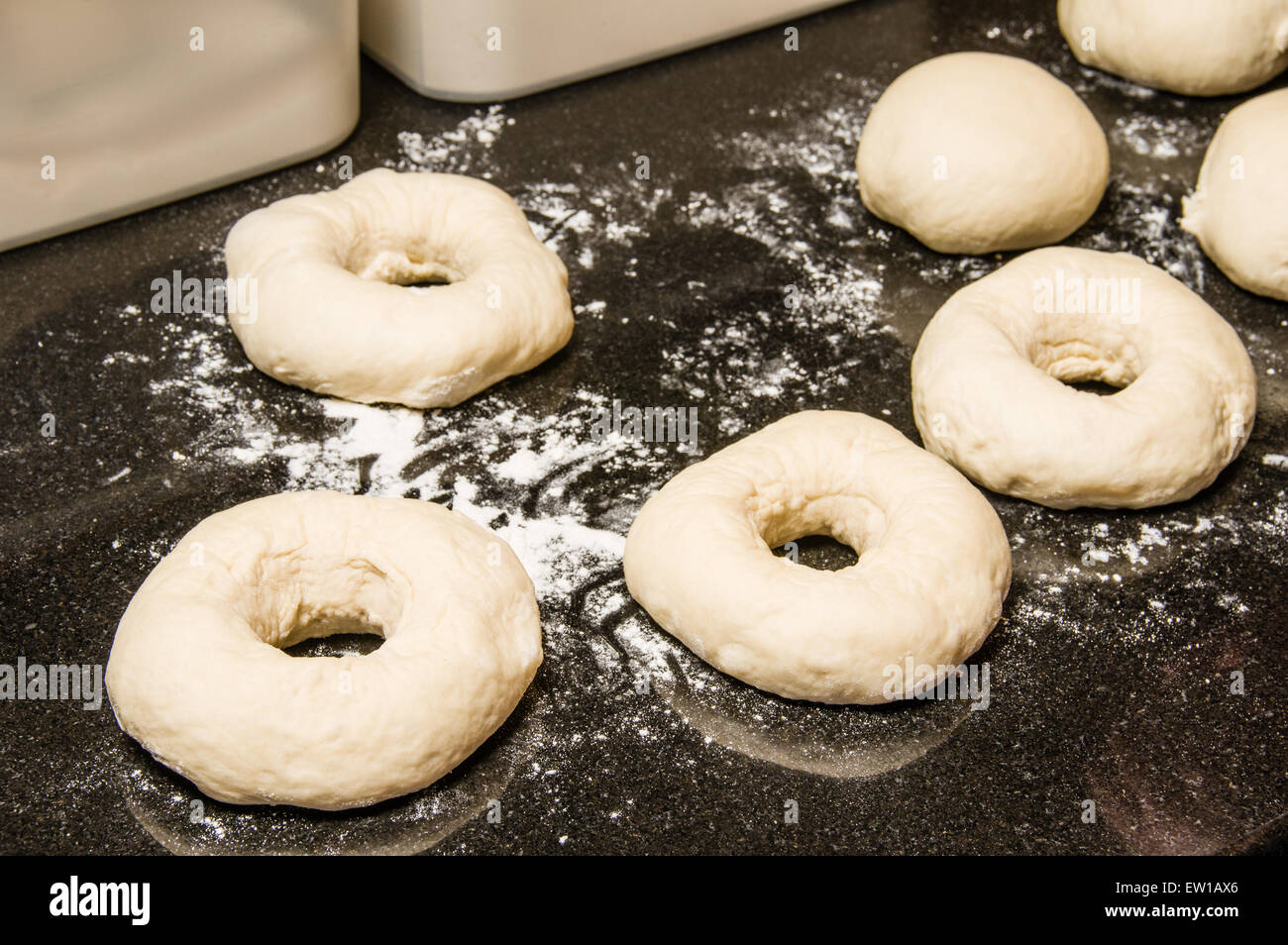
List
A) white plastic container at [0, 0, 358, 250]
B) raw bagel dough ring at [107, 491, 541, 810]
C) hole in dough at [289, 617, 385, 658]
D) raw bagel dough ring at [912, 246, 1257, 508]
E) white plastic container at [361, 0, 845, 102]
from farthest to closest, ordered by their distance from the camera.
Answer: white plastic container at [361, 0, 845, 102] < white plastic container at [0, 0, 358, 250] < raw bagel dough ring at [912, 246, 1257, 508] < hole in dough at [289, 617, 385, 658] < raw bagel dough ring at [107, 491, 541, 810]

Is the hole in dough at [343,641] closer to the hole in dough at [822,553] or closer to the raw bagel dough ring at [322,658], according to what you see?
the raw bagel dough ring at [322,658]

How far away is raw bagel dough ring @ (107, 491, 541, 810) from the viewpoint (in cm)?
148

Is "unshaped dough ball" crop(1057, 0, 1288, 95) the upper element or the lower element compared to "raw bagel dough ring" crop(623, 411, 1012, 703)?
upper

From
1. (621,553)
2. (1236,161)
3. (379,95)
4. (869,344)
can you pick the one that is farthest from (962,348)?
(379,95)

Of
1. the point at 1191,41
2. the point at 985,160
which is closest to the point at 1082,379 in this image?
the point at 985,160

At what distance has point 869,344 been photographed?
2.20m

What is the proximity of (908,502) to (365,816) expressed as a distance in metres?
0.80

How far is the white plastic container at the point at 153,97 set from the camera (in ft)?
6.61

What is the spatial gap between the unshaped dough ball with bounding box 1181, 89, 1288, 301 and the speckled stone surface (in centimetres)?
6

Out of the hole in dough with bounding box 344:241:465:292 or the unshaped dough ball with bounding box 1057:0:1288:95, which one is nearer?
the hole in dough with bounding box 344:241:465:292

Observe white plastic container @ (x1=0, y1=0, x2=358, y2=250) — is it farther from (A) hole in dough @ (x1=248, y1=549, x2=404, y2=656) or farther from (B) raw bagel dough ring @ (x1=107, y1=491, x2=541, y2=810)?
(A) hole in dough @ (x1=248, y1=549, x2=404, y2=656)

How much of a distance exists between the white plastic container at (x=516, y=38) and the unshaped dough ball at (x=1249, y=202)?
40.7 inches

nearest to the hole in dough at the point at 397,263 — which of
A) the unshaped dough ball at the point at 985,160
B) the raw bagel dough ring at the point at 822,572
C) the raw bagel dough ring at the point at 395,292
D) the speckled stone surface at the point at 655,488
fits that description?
the raw bagel dough ring at the point at 395,292

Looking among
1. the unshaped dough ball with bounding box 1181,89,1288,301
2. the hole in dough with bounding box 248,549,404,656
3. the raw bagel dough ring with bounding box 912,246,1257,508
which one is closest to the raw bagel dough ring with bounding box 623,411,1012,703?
the raw bagel dough ring with bounding box 912,246,1257,508
